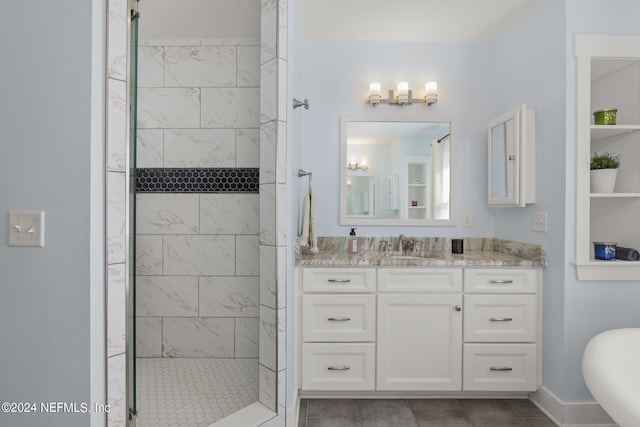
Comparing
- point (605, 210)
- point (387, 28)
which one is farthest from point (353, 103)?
point (605, 210)

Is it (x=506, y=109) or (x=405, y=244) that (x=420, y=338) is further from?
(x=506, y=109)

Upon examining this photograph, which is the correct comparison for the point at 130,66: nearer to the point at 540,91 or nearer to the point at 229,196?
the point at 229,196

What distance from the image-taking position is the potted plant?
199 cm

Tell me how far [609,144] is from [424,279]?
139 cm

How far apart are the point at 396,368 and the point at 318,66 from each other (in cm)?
224

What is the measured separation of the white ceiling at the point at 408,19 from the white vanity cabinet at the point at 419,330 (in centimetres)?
170

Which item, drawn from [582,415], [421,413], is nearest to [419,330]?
[421,413]

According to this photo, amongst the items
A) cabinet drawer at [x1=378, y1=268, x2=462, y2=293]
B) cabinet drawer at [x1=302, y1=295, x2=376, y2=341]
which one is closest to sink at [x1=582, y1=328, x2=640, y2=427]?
cabinet drawer at [x1=378, y1=268, x2=462, y2=293]

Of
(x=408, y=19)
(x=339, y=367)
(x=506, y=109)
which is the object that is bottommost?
(x=339, y=367)

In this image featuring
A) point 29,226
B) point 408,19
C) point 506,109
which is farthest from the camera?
point 506,109

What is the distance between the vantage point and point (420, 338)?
2.22 metres

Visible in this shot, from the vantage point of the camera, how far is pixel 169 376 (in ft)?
7.86

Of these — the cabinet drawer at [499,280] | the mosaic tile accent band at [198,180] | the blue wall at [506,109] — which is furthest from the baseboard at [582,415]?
the mosaic tile accent band at [198,180]

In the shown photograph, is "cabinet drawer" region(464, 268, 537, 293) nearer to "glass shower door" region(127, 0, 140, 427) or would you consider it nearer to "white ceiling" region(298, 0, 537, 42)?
"white ceiling" region(298, 0, 537, 42)
